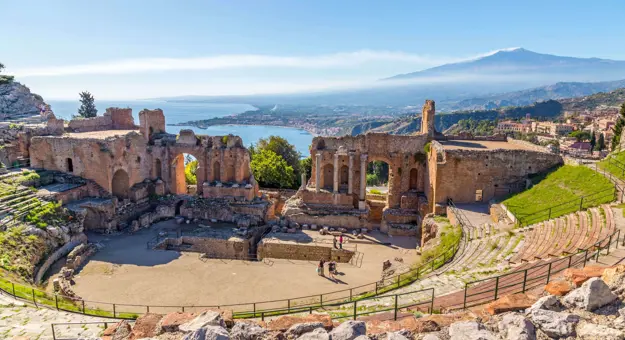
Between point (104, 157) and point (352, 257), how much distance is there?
17672 millimetres

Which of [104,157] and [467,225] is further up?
[104,157]

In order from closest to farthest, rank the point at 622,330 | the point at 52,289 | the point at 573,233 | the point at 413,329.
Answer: the point at 622,330 < the point at 413,329 < the point at 573,233 < the point at 52,289

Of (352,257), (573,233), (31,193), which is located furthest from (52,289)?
(573,233)

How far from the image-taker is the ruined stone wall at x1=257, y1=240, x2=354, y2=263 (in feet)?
79.8

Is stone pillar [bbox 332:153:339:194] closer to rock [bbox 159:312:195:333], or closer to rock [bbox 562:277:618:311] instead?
rock [bbox 159:312:195:333]

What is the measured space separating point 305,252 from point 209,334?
18.5m

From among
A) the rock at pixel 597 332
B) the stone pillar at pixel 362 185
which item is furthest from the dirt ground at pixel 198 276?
the rock at pixel 597 332

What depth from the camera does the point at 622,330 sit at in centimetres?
595

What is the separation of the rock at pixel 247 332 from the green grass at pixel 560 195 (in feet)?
53.5

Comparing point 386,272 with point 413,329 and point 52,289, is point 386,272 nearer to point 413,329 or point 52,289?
point 413,329

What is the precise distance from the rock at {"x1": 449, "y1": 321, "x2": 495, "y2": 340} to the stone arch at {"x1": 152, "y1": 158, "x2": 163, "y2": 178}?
94.3ft

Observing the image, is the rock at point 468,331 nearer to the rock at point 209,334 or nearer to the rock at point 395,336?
the rock at point 395,336

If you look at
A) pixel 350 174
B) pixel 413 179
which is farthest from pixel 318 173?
pixel 413 179

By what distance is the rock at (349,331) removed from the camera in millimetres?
6449
